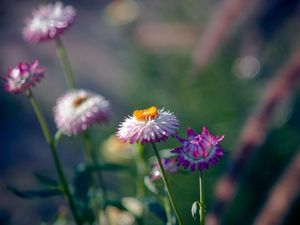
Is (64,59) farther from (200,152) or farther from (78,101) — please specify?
(200,152)

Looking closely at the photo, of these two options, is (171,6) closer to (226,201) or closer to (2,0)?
(226,201)

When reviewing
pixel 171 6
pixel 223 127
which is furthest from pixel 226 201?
pixel 171 6

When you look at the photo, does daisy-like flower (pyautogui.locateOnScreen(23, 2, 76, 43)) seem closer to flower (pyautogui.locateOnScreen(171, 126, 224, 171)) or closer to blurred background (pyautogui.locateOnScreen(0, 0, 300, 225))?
blurred background (pyautogui.locateOnScreen(0, 0, 300, 225))

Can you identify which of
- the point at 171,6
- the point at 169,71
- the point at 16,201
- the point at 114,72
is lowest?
the point at 16,201

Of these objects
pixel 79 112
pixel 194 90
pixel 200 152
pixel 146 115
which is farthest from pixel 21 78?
pixel 194 90

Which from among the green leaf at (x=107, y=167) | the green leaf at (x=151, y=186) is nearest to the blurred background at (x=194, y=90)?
the green leaf at (x=151, y=186)

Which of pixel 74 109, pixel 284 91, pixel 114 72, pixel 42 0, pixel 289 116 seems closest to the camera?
pixel 74 109

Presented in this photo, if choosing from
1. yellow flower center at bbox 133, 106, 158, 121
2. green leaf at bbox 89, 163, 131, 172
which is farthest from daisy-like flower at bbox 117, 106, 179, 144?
green leaf at bbox 89, 163, 131, 172
